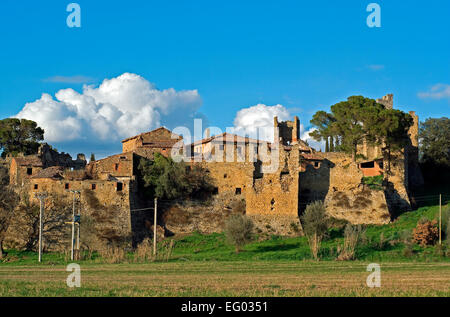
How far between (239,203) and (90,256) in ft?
48.0

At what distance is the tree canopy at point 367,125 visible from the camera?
54.4m

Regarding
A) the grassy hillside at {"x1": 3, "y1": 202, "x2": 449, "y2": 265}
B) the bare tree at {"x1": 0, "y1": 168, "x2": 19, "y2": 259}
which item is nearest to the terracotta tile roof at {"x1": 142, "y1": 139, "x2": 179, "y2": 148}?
the grassy hillside at {"x1": 3, "y1": 202, "x2": 449, "y2": 265}

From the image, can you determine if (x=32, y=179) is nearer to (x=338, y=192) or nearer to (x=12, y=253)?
(x=12, y=253)

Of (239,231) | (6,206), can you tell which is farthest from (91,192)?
(239,231)

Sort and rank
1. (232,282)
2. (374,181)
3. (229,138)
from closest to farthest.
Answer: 1. (232,282)
2. (374,181)
3. (229,138)

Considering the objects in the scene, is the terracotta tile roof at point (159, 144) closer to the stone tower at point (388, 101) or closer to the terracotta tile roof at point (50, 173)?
the terracotta tile roof at point (50, 173)

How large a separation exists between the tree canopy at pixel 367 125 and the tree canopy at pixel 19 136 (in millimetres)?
31403

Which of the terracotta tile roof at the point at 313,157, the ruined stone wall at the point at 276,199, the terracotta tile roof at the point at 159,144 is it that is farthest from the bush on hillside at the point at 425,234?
the terracotta tile roof at the point at 159,144

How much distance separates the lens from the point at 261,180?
5125 centimetres

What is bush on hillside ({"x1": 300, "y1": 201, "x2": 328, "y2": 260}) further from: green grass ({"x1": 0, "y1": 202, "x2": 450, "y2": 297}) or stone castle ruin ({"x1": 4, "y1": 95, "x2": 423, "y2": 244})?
stone castle ruin ({"x1": 4, "y1": 95, "x2": 423, "y2": 244})

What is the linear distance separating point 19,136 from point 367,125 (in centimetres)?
3701

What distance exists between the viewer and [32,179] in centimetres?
5178

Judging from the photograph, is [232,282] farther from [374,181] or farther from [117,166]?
[374,181]

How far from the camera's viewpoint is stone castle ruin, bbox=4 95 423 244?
2009 inches
